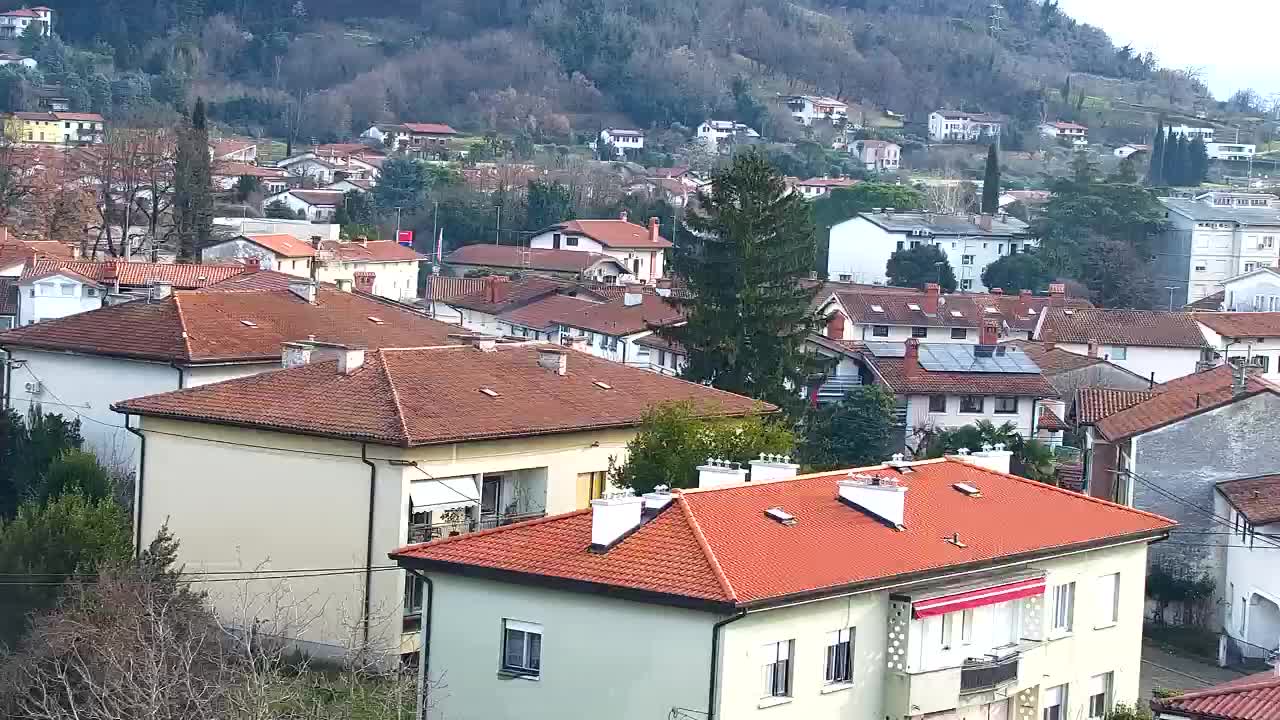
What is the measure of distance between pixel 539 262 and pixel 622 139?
71.1 metres

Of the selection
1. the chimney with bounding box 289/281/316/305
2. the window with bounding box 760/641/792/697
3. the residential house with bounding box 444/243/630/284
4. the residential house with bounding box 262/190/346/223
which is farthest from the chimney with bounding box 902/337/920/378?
the residential house with bounding box 262/190/346/223

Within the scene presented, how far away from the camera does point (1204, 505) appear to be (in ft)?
103

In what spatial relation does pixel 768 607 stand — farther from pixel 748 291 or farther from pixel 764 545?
pixel 748 291

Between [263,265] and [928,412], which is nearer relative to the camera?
[928,412]

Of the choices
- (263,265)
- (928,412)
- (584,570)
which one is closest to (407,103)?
(263,265)

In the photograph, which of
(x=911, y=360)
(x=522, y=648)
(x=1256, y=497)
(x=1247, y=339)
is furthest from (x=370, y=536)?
(x=1247, y=339)

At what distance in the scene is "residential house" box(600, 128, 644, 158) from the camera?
138375 mm

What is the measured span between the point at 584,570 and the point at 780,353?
760 inches

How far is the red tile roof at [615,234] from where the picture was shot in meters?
75.8

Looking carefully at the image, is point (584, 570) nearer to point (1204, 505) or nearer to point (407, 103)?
point (1204, 505)

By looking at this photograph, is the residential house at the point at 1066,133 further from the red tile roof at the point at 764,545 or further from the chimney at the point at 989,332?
the red tile roof at the point at 764,545

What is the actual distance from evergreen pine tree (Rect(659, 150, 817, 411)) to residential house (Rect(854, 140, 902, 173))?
330 ft

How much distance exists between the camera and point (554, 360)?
2661 cm

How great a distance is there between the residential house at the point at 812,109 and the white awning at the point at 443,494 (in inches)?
5120
